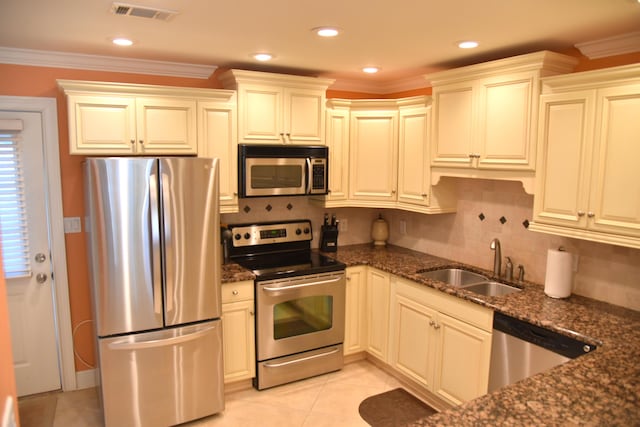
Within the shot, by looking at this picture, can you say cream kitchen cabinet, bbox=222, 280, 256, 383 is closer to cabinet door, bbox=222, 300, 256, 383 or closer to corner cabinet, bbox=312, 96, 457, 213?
cabinet door, bbox=222, 300, 256, 383

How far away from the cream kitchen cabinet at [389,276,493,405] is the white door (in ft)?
8.27

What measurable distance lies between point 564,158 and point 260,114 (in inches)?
80.3

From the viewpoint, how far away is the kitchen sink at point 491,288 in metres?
3.18

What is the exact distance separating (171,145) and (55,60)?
942 mm

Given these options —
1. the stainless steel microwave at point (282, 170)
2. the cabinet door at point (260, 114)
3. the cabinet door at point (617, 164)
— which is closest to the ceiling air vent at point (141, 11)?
the cabinet door at point (260, 114)

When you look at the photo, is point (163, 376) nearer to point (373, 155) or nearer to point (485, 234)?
point (373, 155)

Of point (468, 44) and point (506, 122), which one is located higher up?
point (468, 44)

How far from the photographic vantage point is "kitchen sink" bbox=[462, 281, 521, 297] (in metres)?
3.18

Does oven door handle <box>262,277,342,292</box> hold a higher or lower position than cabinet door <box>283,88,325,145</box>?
lower

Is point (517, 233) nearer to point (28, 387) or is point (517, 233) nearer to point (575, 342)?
point (575, 342)

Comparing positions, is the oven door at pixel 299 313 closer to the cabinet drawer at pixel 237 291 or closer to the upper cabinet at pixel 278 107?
the cabinet drawer at pixel 237 291

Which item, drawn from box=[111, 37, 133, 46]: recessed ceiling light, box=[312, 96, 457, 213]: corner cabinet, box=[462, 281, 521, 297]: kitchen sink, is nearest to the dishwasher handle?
box=[462, 281, 521, 297]: kitchen sink

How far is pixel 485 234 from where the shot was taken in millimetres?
3482

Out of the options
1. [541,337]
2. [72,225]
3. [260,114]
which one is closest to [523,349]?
[541,337]
